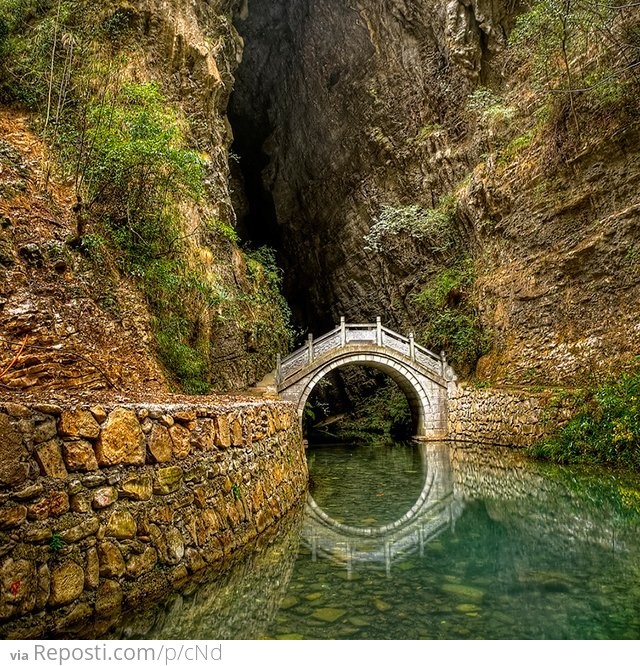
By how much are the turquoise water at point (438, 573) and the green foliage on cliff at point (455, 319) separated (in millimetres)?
8335

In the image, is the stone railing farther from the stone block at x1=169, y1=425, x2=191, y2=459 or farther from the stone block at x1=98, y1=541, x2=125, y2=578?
the stone block at x1=98, y1=541, x2=125, y2=578

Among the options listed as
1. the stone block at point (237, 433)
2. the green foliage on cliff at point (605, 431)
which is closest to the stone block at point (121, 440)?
the stone block at point (237, 433)

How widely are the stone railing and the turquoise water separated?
31.5ft

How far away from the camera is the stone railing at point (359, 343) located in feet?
54.2

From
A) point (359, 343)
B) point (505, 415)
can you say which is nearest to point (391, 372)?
point (359, 343)

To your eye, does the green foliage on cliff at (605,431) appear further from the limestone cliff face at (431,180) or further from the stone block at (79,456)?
the stone block at (79,456)

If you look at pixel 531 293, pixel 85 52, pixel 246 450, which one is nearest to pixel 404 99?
pixel 531 293

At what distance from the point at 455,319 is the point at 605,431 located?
800 cm

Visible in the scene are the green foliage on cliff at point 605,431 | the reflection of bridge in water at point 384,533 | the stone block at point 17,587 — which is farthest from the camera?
the green foliage on cliff at point 605,431

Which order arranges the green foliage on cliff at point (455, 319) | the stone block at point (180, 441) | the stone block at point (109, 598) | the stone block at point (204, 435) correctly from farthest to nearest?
the green foliage on cliff at point (455, 319) → the stone block at point (204, 435) → the stone block at point (180, 441) → the stone block at point (109, 598)

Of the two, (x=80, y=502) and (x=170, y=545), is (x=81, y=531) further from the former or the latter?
(x=170, y=545)

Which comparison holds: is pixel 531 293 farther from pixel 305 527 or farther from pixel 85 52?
pixel 85 52

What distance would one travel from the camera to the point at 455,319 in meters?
16.0
